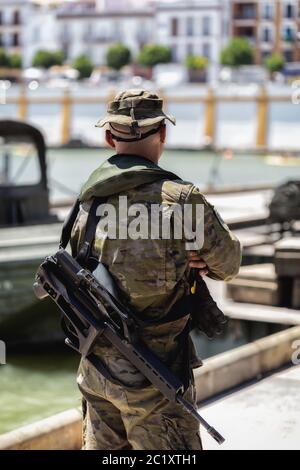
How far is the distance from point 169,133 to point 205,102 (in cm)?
465

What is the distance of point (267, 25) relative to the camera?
110 meters

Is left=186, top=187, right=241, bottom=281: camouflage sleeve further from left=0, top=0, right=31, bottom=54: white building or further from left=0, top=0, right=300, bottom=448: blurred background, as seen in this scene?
left=0, top=0, right=31, bottom=54: white building

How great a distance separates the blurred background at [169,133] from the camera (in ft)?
34.6

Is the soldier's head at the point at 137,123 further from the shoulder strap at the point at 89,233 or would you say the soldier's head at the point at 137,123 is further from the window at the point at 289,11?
the window at the point at 289,11

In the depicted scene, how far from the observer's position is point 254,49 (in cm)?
10994

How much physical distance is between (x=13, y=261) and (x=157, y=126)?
751 cm

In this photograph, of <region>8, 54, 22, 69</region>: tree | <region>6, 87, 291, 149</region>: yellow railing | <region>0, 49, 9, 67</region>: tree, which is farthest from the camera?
<region>8, 54, 22, 69</region>: tree

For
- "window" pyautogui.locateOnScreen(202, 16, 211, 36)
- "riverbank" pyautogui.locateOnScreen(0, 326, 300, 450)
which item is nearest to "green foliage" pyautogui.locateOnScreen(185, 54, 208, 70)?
"window" pyautogui.locateOnScreen(202, 16, 211, 36)

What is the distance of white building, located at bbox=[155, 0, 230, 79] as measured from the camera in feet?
368

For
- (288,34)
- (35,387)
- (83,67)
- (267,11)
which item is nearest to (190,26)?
(267,11)

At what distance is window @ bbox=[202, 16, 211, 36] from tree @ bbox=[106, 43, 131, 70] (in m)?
8.40

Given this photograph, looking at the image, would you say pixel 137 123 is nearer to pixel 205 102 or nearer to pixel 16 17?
Answer: pixel 205 102

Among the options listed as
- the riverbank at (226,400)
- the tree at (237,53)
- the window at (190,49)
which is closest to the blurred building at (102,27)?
the window at (190,49)

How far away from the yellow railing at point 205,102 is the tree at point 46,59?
18911mm
